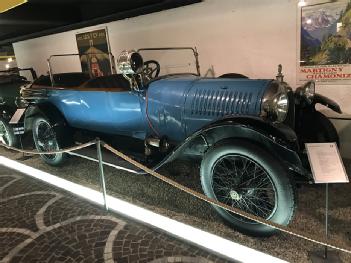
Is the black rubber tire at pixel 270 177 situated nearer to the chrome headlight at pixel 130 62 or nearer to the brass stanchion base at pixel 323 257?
Answer: the brass stanchion base at pixel 323 257

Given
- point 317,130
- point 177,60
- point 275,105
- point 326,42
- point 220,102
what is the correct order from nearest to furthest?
1. point 275,105
2. point 220,102
3. point 317,130
4. point 326,42
5. point 177,60

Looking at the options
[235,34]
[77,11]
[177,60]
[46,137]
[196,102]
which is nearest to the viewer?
[196,102]

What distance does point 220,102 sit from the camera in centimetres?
281

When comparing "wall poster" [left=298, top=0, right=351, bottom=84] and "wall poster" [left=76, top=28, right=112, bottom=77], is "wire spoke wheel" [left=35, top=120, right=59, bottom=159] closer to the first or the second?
"wall poster" [left=76, top=28, right=112, bottom=77]

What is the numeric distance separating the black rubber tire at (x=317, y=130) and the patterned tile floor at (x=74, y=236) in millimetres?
1701

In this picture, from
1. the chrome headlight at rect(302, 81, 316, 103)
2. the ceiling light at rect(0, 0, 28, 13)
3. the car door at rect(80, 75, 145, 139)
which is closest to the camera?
the chrome headlight at rect(302, 81, 316, 103)

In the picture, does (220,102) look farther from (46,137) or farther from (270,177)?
(46,137)

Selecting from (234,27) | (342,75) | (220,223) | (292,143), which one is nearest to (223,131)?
(292,143)

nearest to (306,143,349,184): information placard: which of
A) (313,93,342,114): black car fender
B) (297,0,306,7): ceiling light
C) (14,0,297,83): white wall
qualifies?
(313,93,342,114): black car fender

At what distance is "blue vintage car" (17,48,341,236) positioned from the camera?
7.61ft

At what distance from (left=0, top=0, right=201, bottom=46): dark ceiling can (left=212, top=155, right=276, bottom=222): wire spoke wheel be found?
323 centimetres

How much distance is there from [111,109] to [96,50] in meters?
3.53

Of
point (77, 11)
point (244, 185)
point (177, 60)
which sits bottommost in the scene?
point (244, 185)


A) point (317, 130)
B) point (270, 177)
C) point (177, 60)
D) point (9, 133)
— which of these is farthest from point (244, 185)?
point (9, 133)
